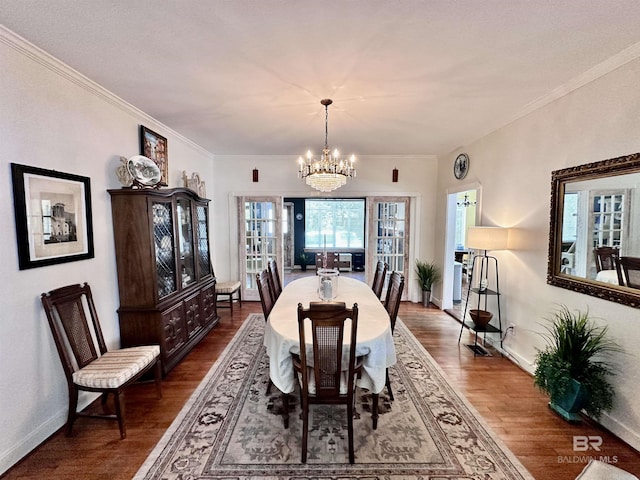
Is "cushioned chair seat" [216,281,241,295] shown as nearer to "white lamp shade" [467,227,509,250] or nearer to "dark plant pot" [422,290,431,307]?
"dark plant pot" [422,290,431,307]

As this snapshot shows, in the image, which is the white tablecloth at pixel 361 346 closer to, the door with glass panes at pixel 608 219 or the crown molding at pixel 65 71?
the door with glass panes at pixel 608 219

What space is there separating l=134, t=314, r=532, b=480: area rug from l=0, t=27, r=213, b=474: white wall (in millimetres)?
889

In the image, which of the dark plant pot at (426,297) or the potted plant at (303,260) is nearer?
the dark plant pot at (426,297)

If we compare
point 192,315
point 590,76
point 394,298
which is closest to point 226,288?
point 192,315

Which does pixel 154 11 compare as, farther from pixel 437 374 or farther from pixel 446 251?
pixel 446 251

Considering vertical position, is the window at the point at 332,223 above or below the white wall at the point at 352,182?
below

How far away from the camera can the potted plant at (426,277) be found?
5.12 meters

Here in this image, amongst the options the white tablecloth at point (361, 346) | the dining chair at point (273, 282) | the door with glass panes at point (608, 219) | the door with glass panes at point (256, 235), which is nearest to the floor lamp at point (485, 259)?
the door with glass panes at point (608, 219)

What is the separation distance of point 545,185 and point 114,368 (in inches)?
157

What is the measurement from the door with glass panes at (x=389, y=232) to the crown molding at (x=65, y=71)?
3.71 metres

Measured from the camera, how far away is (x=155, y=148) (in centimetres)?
340

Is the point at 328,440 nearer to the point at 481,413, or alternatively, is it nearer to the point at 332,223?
the point at 481,413

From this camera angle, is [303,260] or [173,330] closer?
[173,330]

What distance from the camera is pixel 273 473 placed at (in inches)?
69.6
